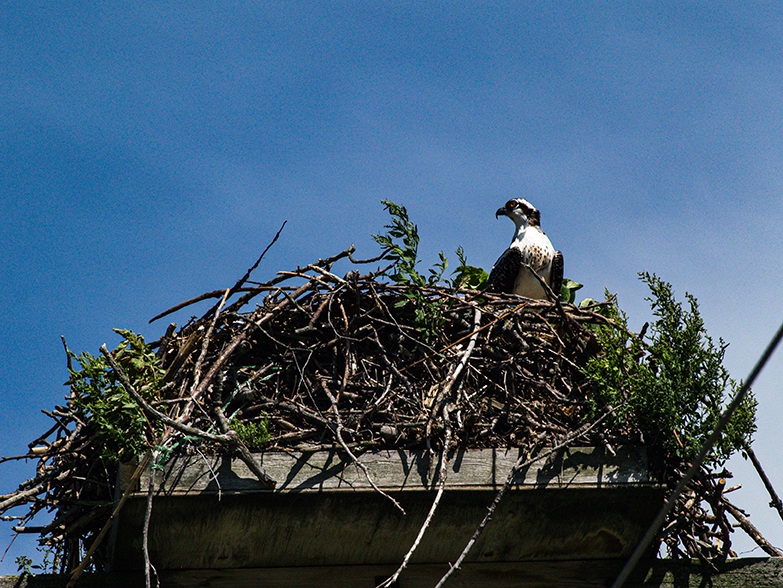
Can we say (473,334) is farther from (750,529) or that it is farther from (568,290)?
(568,290)

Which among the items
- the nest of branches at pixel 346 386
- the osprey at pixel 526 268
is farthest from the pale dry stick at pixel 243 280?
the osprey at pixel 526 268

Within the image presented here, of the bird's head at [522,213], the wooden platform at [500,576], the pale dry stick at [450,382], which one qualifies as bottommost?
the wooden platform at [500,576]

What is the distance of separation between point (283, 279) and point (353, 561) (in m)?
1.31

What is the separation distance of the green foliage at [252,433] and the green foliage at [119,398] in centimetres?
31

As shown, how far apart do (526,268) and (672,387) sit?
1.97 meters

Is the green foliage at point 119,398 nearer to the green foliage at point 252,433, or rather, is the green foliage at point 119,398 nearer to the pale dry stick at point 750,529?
the green foliage at point 252,433

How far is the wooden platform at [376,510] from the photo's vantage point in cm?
291

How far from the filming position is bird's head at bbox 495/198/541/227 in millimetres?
5551

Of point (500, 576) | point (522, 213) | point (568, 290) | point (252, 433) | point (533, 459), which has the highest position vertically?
point (522, 213)

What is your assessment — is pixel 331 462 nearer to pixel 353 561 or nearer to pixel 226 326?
pixel 353 561

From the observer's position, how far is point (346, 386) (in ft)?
11.3

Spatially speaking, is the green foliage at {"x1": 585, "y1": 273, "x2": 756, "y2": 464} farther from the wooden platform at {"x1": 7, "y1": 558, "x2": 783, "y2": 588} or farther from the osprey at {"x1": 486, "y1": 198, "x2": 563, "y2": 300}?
the osprey at {"x1": 486, "y1": 198, "x2": 563, "y2": 300}

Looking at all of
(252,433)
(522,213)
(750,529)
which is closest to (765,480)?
(750,529)

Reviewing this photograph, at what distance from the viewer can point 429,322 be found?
3.58 meters
